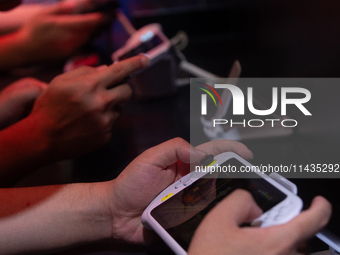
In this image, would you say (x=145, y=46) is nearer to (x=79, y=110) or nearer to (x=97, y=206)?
(x=79, y=110)

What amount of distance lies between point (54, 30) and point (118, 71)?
0.56 m

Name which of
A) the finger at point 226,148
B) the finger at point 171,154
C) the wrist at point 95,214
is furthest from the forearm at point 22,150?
the finger at point 226,148

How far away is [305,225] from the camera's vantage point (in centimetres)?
34

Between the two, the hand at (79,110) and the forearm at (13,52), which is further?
the forearm at (13,52)

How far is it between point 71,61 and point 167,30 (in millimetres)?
474

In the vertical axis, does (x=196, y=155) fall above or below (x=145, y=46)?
below

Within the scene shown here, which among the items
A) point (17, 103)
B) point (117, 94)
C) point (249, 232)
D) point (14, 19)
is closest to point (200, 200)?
point (249, 232)

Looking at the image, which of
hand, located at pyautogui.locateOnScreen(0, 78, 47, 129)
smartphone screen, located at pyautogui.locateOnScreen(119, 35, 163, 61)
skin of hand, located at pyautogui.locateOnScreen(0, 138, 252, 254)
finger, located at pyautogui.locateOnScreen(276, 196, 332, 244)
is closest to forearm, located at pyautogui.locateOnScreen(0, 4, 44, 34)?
hand, located at pyautogui.locateOnScreen(0, 78, 47, 129)

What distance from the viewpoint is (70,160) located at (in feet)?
2.07

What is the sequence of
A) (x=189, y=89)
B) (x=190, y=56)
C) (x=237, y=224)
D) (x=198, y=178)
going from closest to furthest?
(x=237, y=224), (x=198, y=178), (x=189, y=89), (x=190, y=56)

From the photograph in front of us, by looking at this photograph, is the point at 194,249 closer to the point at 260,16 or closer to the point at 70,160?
the point at 70,160

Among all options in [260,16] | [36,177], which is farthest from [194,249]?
[260,16]

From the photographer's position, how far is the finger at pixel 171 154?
0.51 metres

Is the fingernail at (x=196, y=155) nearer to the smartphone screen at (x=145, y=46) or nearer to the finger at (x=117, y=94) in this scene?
the finger at (x=117, y=94)
